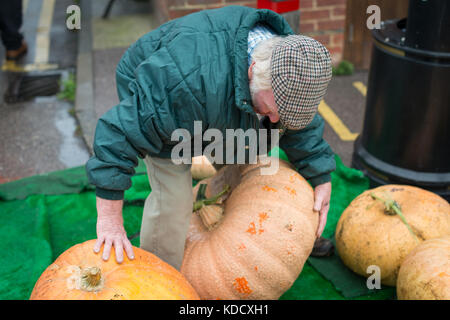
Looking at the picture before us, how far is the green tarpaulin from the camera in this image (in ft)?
9.53

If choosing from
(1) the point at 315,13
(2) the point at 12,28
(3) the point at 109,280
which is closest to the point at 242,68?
(3) the point at 109,280

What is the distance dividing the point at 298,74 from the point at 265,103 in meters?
0.20

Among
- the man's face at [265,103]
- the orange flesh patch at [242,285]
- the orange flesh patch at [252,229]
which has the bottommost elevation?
the orange flesh patch at [242,285]

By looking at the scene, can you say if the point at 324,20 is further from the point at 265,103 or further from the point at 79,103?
the point at 265,103

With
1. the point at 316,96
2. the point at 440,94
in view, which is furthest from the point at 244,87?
the point at 440,94

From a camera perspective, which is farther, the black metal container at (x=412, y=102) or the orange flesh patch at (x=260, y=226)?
the black metal container at (x=412, y=102)

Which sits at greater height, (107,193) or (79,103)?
(107,193)

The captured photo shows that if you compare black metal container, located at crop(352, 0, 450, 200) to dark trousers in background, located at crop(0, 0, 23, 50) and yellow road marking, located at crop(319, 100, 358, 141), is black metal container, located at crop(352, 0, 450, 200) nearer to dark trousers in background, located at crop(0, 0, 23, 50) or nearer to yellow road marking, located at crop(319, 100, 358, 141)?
yellow road marking, located at crop(319, 100, 358, 141)

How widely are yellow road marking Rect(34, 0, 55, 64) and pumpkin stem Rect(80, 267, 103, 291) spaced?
4924 mm

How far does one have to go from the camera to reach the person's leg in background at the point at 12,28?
6031 millimetres

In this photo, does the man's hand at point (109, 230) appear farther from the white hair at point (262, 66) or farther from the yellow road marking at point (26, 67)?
the yellow road marking at point (26, 67)

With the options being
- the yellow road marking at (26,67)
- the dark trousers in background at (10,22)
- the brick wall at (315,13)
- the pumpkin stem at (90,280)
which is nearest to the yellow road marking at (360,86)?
the brick wall at (315,13)

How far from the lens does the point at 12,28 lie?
6184mm
